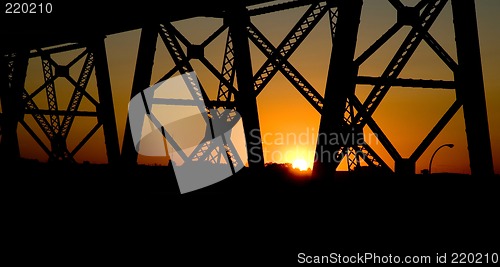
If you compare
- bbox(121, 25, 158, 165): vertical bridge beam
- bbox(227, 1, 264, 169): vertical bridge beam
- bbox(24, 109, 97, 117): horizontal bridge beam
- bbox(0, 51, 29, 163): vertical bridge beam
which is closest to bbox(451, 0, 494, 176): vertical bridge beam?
bbox(227, 1, 264, 169): vertical bridge beam

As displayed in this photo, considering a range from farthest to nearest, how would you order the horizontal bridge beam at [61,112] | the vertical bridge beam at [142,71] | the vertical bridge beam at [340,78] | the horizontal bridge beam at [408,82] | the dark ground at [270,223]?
the horizontal bridge beam at [61,112] < the vertical bridge beam at [142,71] < the horizontal bridge beam at [408,82] < the vertical bridge beam at [340,78] < the dark ground at [270,223]

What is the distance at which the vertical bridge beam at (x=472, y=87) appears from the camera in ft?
30.0

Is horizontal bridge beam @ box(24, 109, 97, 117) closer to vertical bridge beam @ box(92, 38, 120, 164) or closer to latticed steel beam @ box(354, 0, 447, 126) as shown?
vertical bridge beam @ box(92, 38, 120, 164)

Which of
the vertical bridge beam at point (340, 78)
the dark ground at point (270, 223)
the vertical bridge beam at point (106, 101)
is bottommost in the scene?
the dark ground at point (270, 223)

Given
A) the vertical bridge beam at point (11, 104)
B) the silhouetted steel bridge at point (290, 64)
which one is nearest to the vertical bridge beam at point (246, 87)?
the silhouetted steel bridge at point (290, 64)

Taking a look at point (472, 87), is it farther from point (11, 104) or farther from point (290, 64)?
point (11, 104)

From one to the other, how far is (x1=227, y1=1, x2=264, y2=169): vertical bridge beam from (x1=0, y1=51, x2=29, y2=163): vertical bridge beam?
9.42 m

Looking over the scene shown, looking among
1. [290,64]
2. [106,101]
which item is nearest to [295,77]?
[290,64]

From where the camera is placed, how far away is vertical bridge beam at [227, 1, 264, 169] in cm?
1113

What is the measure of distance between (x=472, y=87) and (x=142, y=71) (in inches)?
252

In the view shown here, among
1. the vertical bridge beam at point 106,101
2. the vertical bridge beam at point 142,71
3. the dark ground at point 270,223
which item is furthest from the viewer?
the vertical bridge beam at point 106,101

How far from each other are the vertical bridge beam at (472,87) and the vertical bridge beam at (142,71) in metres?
5.95

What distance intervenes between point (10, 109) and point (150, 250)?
38.8ft

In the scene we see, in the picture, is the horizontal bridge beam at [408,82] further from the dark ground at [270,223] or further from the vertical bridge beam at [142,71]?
Result: the vertical bridge beam at [142,71]
